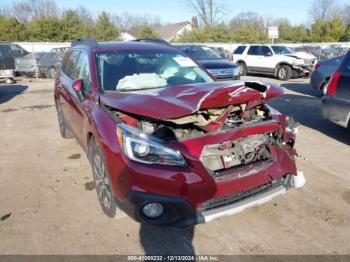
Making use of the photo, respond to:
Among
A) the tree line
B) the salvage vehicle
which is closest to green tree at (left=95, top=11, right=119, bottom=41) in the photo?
the tree line

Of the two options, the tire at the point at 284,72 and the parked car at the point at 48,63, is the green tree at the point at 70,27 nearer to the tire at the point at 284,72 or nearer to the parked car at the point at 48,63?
the parked car at the point at 48,63

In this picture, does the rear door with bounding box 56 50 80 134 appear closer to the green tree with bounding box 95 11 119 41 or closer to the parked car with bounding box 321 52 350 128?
the parked car with bounding box 321 52 350 128

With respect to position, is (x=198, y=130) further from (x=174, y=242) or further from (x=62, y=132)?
(x=62, y=132)

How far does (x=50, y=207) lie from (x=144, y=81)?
1787 mm

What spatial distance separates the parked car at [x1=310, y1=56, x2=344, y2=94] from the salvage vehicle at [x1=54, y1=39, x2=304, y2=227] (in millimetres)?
7224

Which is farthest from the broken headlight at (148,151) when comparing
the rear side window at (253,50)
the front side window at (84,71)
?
the rear side window at (253,50)

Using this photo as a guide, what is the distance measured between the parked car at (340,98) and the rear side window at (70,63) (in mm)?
4077

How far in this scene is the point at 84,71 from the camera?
4.33m

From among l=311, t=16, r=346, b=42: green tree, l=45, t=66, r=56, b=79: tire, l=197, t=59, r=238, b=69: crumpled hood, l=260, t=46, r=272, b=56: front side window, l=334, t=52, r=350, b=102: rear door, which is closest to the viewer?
l=334, t=52, r=350, b=102: rear door

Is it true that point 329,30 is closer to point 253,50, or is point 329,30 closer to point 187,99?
point 253,50

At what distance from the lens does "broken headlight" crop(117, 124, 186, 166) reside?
2.79 metres

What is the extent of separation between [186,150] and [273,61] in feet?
46.4

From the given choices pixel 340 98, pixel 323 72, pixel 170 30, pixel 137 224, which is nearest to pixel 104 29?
pixel 170 30

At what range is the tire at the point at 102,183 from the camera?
3.25 metres
